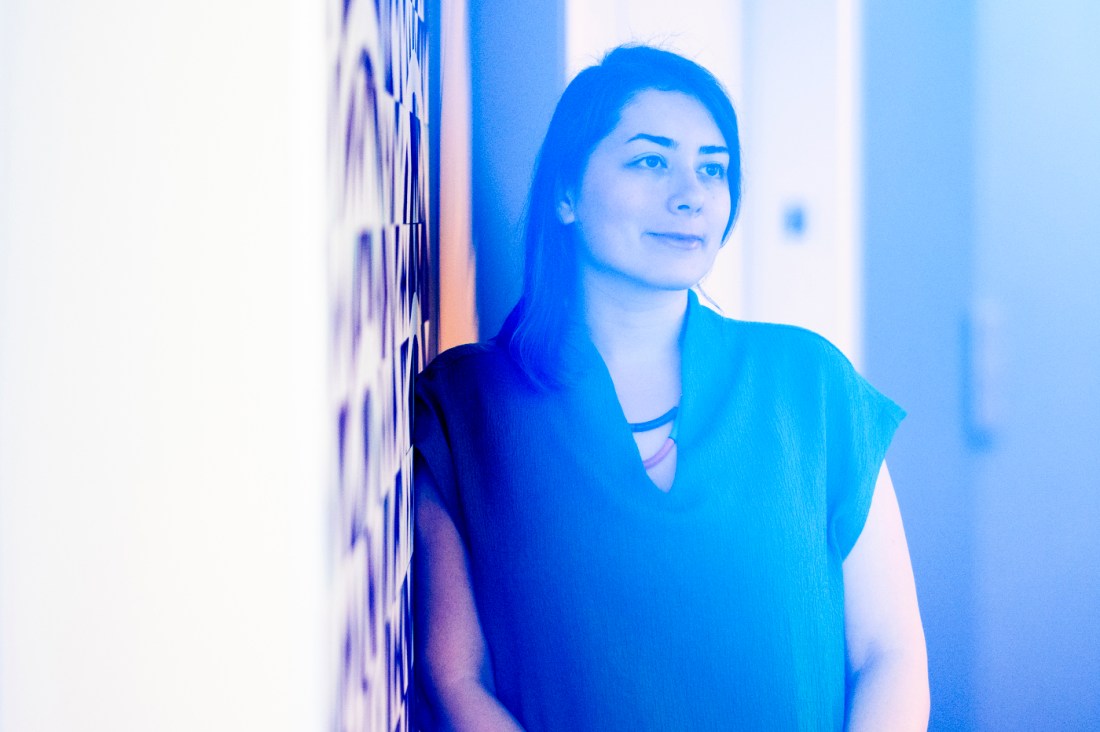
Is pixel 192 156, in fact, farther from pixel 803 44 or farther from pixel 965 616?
pixel 965 616

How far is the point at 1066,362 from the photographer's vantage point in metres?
1.08

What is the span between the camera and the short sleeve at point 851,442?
3.32 feet

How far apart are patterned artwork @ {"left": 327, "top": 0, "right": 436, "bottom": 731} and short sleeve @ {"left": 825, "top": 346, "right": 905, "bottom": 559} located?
450 millimetres

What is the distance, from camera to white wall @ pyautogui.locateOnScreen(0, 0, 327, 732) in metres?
0.53

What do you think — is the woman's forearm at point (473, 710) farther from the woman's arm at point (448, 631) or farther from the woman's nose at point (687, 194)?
the woman's nose at point (687, 194)

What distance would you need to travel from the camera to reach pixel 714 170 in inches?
39.4

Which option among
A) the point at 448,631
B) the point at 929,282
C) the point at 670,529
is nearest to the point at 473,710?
the point at 448,631

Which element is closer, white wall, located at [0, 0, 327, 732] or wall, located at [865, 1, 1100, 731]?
white wall, located at [0, 0, 327, 732]

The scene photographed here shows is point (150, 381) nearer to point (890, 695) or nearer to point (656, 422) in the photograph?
point (656, 422)

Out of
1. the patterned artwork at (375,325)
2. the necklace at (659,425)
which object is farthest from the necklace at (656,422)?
the patterned artwork at (375,325)

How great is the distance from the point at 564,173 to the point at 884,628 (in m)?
0.60

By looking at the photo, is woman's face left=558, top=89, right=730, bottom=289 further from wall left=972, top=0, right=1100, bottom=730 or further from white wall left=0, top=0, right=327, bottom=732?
white wall left=0, top=0, right=327, bottom=732

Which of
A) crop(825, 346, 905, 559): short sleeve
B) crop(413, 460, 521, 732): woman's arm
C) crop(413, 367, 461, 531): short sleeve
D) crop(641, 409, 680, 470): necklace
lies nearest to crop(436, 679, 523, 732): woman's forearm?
crop(413, 460, 521, 732): woman's arm

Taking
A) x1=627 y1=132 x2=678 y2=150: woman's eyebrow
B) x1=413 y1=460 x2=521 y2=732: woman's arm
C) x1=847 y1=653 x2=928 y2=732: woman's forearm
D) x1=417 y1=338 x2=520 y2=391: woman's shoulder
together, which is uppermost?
x1=627 y1=132 x2=678 y2=150: woman's eyebrow
